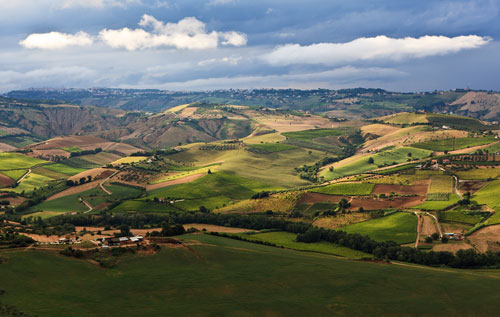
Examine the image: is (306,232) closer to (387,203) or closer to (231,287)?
(387,203)

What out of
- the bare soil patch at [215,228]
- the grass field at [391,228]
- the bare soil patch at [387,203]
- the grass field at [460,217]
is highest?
the grass field at [460,217]

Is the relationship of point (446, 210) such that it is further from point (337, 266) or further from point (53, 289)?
point (53, 289)

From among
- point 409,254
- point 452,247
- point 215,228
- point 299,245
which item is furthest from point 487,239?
point 215,228

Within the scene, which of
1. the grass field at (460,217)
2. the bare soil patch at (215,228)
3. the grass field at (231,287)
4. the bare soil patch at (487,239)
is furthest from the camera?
the bare soil patch at (215,228)

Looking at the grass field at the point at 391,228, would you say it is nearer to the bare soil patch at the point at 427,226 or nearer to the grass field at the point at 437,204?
the bare soil patch at the point at 427,226

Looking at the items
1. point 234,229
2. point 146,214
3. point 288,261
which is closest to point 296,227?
point 234,229

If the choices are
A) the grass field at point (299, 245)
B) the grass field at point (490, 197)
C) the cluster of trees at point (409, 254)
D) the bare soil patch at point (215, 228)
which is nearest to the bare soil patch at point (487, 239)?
the cluster of trees at point (409, 254)
